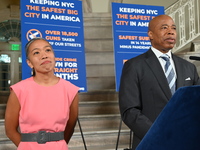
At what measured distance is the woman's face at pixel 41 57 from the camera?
154cm

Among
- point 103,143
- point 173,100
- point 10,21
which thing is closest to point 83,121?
point 103,143

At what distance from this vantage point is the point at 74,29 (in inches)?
157

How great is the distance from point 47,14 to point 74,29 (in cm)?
36

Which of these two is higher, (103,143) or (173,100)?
(173,100)

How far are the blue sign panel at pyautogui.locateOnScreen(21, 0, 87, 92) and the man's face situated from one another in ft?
7.24

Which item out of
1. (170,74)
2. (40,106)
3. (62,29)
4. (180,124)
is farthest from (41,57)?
(62,29)

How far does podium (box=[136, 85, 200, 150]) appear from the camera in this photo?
462 mm

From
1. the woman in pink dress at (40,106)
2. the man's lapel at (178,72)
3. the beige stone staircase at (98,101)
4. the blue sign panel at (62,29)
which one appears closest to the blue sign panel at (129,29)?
the blue sign panel at (62,29)

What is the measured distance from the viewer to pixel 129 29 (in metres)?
4.26

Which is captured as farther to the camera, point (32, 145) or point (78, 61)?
point (78, 61)

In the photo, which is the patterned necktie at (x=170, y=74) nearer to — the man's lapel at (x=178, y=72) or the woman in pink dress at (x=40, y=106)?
the man's lapel at (x=178, y=72)

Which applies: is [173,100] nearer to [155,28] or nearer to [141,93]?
[141,93]

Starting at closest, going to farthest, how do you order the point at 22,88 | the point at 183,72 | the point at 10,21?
1. the point at 22,88
2. the point at 183,72
3. the point at 10,21

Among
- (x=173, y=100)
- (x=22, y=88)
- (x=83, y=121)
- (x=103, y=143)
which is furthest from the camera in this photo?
(x=83, y=121)
